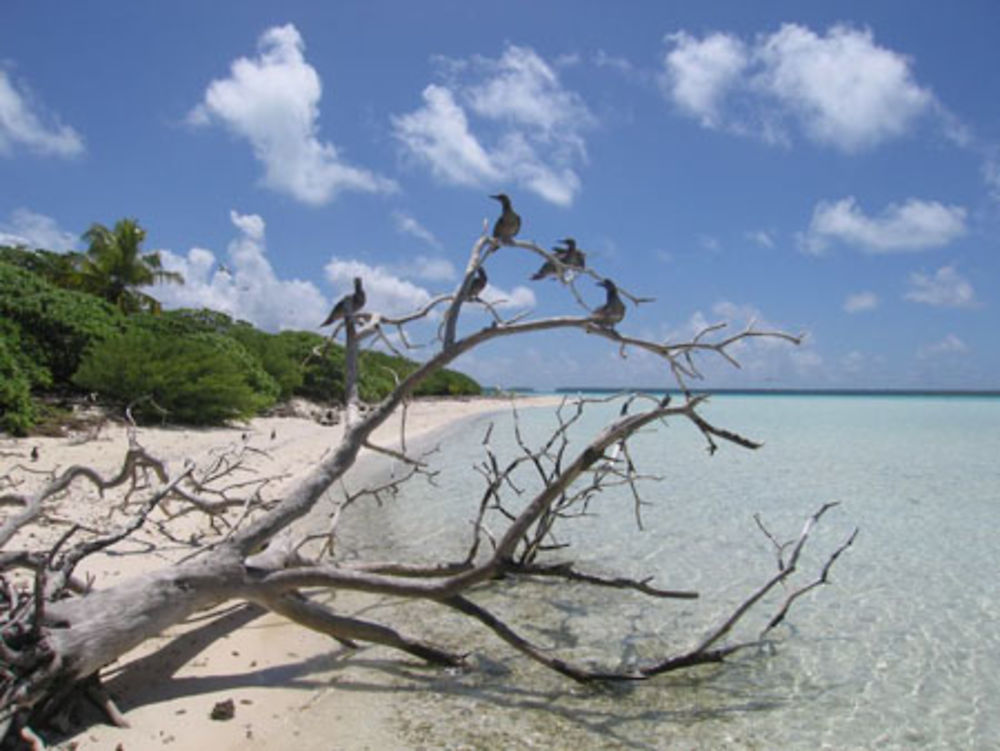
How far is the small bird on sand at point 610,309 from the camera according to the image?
3.83 metres

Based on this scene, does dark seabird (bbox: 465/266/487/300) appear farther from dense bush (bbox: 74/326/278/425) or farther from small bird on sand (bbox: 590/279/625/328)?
dense bush (bbox: 74/326/278/425)

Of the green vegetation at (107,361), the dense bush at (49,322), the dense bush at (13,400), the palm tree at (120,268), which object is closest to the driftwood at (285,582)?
the green vegetation at (107,361)

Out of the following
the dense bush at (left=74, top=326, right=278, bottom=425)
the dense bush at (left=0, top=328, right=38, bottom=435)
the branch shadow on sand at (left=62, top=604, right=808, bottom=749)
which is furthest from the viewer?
the dense bush at (left=74, top=326, right=278, bottom=425)

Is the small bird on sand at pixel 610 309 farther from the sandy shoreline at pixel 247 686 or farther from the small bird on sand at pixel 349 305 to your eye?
the sandy shoreline at pixel 247 686

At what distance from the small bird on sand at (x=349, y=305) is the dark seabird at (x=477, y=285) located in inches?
28.2

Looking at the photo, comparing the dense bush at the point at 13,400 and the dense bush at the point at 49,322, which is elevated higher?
the dense bush at the point at 49,322

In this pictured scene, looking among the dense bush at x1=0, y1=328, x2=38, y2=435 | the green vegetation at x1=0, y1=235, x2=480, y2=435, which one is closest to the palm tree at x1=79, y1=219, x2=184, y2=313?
the green vegetation at x1=0, y1=235, x2=480, y2=435

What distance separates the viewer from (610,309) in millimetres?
3846

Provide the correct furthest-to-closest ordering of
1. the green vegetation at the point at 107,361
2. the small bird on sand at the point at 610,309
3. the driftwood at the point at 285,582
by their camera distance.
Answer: the green vegetation at the point at 107,361
the small bird on sand at the point at 610,309
the driftwood at the point at 285,582

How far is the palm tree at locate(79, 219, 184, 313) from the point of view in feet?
94.1

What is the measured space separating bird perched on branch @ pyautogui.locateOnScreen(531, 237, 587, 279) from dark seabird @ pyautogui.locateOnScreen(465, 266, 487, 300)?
0.30 m

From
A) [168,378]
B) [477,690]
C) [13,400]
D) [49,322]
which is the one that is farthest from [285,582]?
[49,322]

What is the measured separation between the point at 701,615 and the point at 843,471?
10866 mm

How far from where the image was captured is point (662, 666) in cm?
371
